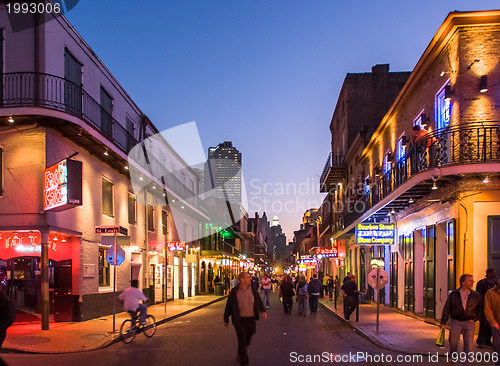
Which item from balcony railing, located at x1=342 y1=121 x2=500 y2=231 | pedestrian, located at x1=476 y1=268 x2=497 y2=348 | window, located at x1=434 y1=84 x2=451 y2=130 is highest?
window, located at x1=434 y1=84 x2=451 y2=130

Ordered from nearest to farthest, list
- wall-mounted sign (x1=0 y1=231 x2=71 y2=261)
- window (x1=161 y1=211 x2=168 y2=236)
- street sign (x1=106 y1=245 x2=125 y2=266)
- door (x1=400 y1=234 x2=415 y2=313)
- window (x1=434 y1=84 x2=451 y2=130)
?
window (x1=434 y1=84 x2=451 y2=130) → street sign (x1=106 y1=245 x2=125 y2=266) → wall-mounted sign (x1=0 y1=231 x2=71 y2=261) → door (x1=400 y1=234 x2=415 y2=313) → window (x1=161 y1=211 x2=168 y2=236)

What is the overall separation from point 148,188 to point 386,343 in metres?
16.8

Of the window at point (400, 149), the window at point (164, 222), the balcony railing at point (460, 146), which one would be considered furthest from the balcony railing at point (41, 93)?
the window at point (164, 222)

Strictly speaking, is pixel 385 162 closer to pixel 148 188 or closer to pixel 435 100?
pixel 435 100

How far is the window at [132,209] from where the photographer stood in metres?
24.5

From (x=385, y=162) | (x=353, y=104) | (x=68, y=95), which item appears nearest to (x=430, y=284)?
(x=385, y=162)

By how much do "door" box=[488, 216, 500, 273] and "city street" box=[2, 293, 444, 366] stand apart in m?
3.83

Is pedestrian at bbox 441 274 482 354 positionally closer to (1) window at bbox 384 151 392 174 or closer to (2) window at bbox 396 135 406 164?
(2) window at bbox 396 135 406 164

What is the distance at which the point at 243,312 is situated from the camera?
9758mm

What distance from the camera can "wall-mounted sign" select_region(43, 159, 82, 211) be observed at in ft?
50.2

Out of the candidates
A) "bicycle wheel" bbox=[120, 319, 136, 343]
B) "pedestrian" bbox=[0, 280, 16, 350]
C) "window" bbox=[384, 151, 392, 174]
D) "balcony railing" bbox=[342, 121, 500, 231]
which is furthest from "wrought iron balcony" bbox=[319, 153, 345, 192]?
"pedestrian" bbox=[0, 280, 16, 350]

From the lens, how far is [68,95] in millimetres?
17312

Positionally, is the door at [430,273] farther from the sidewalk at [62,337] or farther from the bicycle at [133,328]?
the sidewalk at [62,337]

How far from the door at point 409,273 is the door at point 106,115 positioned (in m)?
11.9
